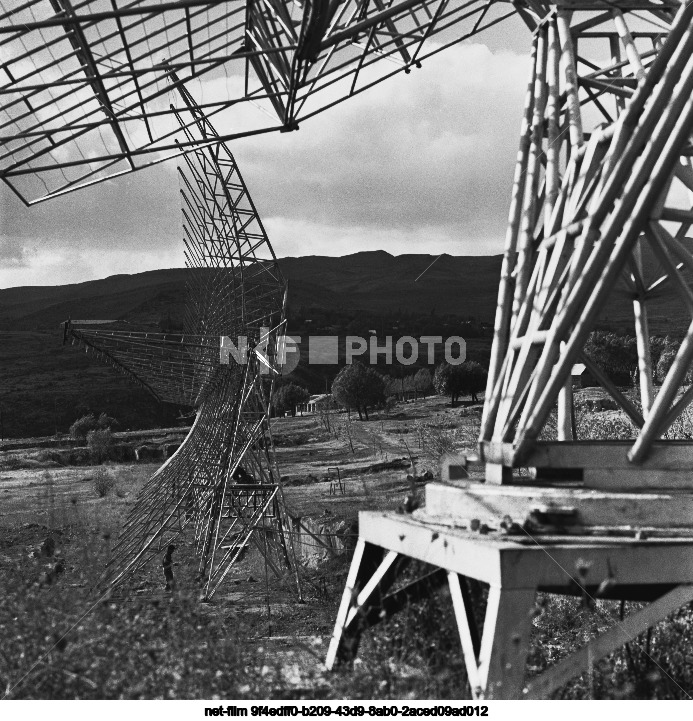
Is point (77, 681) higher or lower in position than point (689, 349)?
lower

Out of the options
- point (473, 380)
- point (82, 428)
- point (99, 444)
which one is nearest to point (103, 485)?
point (99, 444)

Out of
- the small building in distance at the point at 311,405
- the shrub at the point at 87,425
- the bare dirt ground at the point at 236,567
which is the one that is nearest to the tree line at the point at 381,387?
the small building in distance at the point at 311,405

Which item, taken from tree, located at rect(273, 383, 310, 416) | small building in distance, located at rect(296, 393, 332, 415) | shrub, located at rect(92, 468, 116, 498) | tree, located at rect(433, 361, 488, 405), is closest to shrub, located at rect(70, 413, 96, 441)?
tree, located at rect(273, 383, 310, 416)

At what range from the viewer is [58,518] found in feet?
83.7

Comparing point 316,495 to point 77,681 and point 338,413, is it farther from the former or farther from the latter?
point 77,681

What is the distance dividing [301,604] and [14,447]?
1302 inches

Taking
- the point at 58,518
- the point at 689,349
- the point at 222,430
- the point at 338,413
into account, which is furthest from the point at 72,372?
the point at 689,349

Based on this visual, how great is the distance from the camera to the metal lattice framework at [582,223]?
5.75 m

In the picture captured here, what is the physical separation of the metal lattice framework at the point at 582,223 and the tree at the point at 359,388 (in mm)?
33419

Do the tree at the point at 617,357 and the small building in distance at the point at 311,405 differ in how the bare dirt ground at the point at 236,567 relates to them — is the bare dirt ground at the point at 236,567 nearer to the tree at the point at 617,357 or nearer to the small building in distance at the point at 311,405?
the small building in distance at the point at 311,405

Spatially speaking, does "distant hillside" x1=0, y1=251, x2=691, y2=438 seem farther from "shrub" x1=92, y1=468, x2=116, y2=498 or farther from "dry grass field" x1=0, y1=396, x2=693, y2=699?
"dry grass field" x1=0, y1=396, x2=693, y2=699

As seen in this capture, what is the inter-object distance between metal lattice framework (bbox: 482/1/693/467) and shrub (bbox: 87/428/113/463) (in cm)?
3347

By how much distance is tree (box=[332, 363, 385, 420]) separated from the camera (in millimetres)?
41562
